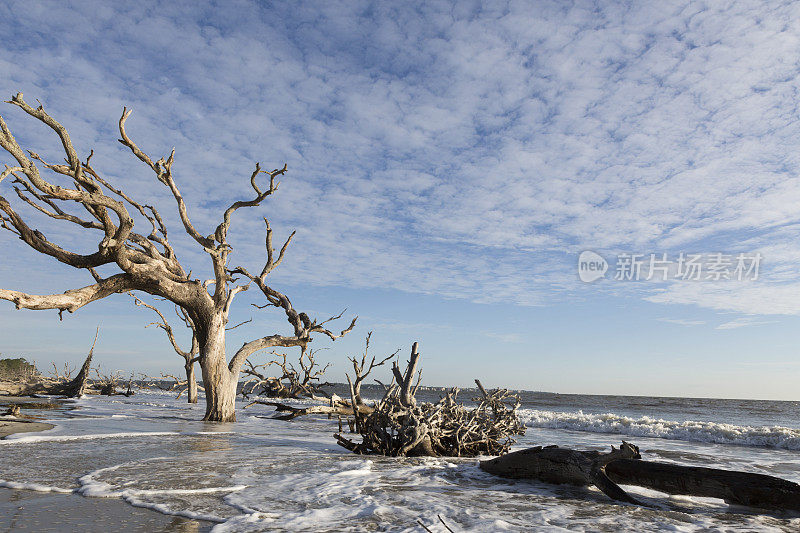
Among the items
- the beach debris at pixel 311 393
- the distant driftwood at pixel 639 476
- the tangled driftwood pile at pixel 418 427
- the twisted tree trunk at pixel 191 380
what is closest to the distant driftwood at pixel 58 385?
the twisted tree trunk at pixel 191 380

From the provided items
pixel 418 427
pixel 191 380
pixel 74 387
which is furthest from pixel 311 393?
pixel 74 387

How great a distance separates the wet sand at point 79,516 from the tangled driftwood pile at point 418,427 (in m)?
5.48

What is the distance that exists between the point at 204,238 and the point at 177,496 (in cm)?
834

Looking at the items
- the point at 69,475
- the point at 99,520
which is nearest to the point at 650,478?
the point at 99,520

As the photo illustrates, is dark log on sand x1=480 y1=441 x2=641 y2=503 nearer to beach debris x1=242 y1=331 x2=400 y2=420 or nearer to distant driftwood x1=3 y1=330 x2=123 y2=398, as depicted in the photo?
beach debris x1=242 y1=331 x2=400 y2=420

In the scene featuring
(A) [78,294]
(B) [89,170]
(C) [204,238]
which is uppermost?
(B) [89,170]

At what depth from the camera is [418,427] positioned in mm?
9398

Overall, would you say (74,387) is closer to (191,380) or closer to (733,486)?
(191,380)

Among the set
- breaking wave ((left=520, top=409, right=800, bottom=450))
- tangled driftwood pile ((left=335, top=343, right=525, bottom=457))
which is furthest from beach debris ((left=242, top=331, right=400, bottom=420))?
breaking wave ((left=520, top=409, right=800, bottom=450))

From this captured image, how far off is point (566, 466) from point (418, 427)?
3364mm

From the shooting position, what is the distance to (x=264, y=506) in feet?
16.1

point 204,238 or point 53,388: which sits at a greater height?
point 204,238

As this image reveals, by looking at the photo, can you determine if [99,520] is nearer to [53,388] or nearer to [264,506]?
[264,506]

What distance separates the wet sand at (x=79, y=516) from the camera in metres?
3.84
